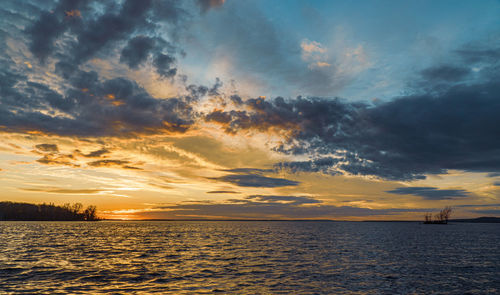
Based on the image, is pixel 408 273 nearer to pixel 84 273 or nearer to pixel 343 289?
pixel 343 289

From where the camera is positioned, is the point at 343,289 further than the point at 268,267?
No

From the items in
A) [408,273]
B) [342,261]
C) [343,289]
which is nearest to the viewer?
[343,289]

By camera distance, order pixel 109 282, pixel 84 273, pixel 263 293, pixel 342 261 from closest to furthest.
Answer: pixel 263 293 < pixel 109 282 < pixel 84 273 < pixel 342 261

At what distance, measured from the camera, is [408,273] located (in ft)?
131

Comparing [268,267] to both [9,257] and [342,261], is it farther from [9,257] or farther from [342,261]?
[9,257]

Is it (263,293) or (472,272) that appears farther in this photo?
(472,272)

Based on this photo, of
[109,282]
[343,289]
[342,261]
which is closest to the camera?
[343,289]

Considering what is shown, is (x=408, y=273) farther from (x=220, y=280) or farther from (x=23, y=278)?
(x=23, y=278)

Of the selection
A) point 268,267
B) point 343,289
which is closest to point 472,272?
point 343,289

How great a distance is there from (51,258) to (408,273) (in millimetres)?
54875

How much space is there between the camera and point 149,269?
4000cm

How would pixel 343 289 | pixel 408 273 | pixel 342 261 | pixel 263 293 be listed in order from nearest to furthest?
pixel 263 293, pixel 343 289, pixel 408 273, pixel 342 261

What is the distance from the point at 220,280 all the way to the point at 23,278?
72.2 ft

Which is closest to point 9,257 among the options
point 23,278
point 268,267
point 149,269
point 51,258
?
point 51,258
